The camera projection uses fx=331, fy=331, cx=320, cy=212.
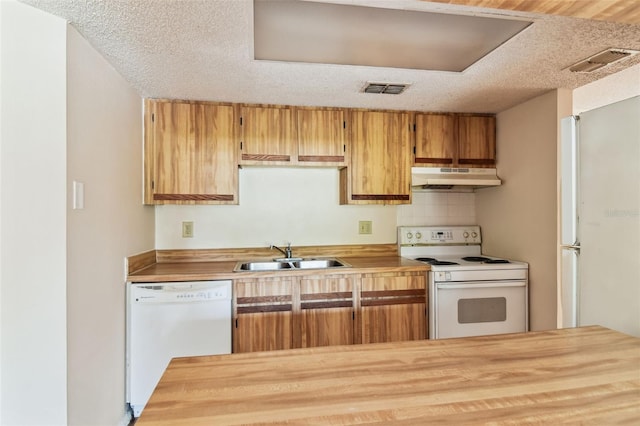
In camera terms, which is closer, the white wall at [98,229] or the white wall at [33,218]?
the white wall at [33,218]

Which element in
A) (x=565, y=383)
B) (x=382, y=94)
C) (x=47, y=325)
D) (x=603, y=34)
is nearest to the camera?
(x=565, y=383)

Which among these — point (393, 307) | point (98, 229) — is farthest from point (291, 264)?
point (98, 229)

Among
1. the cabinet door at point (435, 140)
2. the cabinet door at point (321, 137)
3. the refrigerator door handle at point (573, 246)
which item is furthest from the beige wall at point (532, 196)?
the cabinet door at point (321, 137)

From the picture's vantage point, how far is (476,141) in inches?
109

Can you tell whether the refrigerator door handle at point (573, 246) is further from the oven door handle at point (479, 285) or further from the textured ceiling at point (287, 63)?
the textured ceiling at point (287, 63)

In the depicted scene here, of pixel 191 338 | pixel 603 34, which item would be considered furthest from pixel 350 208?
pixel 603 34

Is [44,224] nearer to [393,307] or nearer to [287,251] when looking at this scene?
[287,251]

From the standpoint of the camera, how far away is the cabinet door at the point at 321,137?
2.54 meters

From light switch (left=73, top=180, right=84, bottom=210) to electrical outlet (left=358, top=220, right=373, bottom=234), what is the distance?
6.58ft

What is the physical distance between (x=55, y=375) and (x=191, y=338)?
2.55ft

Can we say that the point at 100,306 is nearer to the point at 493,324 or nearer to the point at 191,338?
the point at 191,338

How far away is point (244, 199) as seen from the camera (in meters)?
2.73

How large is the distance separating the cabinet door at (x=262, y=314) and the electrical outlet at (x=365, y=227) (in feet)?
3.09

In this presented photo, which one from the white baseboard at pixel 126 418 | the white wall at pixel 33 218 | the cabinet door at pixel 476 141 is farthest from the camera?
the cabinet door at pixel 476 141
